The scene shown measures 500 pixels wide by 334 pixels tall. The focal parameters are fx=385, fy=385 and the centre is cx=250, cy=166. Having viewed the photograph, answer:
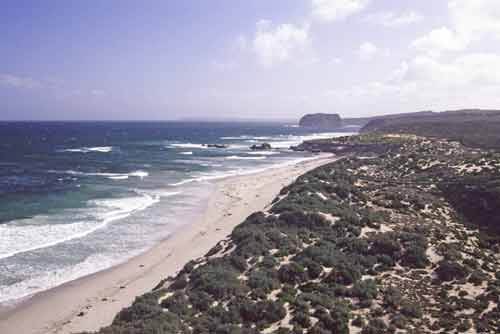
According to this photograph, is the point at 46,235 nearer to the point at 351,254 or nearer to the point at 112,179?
the point at 351,254

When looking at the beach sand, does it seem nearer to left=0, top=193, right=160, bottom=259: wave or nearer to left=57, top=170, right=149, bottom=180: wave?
left=0, top=193, right=160, bottom=259: wave

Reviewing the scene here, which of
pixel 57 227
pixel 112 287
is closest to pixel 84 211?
pixel 57 227

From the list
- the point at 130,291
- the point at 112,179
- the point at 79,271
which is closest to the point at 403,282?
the point at 130,291

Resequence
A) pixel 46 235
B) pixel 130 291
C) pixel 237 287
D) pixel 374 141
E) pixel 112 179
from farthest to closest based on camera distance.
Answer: pixel 374 141 < pixel 112 179 < pixel 46 235 < pixel 130 291 < pixel 237 287

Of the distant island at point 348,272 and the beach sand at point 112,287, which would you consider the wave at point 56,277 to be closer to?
the beach sand at point 112,287

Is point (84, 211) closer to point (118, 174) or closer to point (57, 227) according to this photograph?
point (57, 227)

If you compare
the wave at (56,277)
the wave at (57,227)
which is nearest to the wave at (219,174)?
the wave at (57,227)
